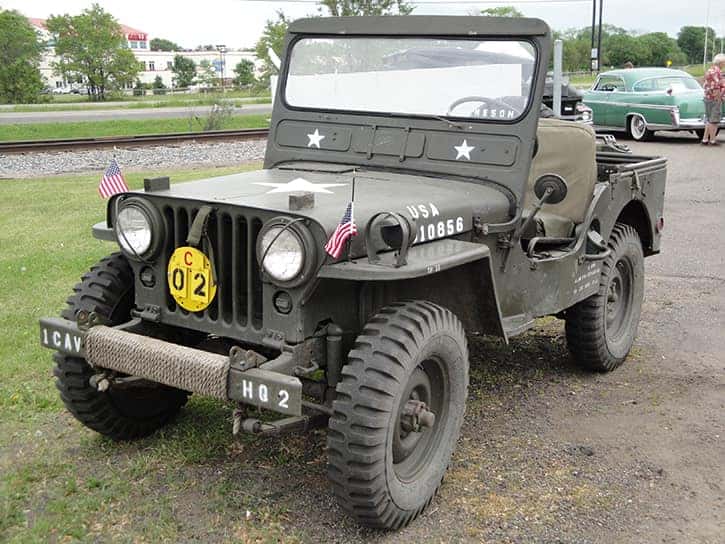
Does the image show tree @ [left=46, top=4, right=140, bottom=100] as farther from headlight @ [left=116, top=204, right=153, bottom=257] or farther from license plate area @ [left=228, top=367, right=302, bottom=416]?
license plate area @ [left=228, top=367, right=302, bottom=416]

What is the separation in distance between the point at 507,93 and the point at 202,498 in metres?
2.46

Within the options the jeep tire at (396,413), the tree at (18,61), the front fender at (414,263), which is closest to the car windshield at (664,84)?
the front fender at (414,263)

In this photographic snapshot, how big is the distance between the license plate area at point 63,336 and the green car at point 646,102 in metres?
15.7

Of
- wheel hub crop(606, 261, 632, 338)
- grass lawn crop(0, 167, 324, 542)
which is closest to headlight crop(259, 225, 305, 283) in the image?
grass lawn crop(0, 167, 324, 542)

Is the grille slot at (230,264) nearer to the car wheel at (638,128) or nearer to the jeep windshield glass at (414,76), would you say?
the jeep windshield glass at (414,76)

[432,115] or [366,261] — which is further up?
[432,115]

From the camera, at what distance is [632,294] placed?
223 inches

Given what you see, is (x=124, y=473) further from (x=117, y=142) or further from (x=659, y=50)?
(x=659, y=50)

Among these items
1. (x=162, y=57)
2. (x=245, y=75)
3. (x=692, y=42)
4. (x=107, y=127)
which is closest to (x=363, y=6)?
(x=107, y=127)

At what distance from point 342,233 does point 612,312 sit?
2.95m

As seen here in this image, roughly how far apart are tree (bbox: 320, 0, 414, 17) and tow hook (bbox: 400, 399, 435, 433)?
20212 millimetres

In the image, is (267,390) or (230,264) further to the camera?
(230,264)

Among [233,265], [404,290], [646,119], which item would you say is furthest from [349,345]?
[646,119]

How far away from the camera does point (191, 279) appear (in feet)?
11.8
